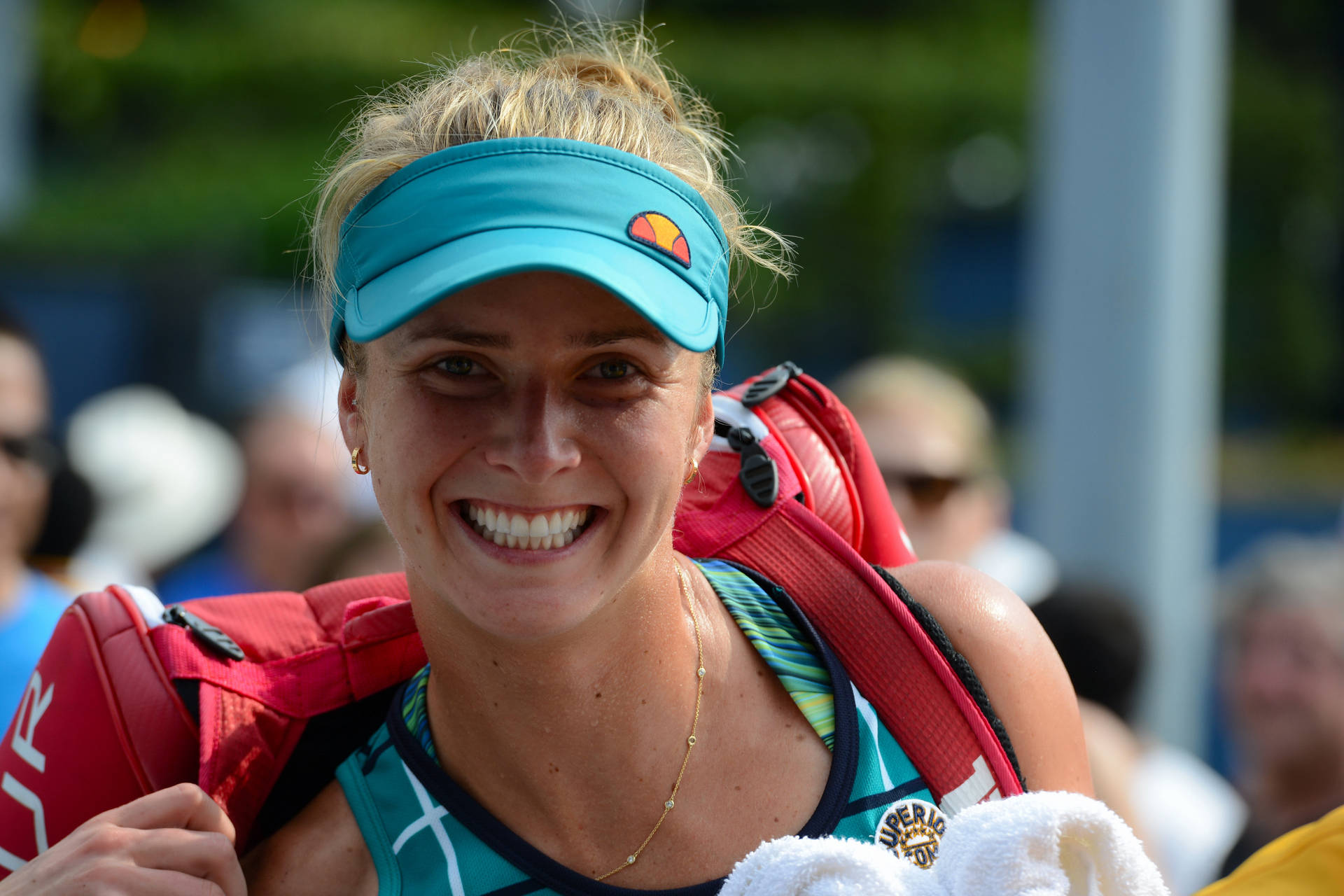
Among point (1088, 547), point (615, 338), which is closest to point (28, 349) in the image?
point (615, 338)

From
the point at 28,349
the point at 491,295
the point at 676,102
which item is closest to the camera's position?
the point at 491,295

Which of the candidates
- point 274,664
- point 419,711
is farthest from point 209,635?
point 419,711

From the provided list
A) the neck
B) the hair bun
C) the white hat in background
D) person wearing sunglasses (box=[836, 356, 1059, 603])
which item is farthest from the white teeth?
the white hat in background

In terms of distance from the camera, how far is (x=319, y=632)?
183 centimetres

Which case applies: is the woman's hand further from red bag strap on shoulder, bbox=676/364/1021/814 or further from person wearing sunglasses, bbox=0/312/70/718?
person wearing sunglasses, bbox=0/312/70/718

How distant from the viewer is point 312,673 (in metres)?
1.76

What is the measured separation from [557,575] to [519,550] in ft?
0.16

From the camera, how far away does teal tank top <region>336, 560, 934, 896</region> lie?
155cm

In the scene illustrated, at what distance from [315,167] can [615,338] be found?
69 centimetres

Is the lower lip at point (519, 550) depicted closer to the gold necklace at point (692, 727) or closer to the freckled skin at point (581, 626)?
the freckled skin at point (581, 626)

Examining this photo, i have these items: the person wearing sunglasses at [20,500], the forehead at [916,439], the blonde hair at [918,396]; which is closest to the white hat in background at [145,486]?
the person wearing sunglasses at [20,500]

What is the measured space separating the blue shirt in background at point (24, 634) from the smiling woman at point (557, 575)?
168 centimetres

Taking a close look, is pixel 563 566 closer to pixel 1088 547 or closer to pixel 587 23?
pixel 587 23

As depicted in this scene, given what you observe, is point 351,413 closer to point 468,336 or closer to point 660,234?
point 468,336
